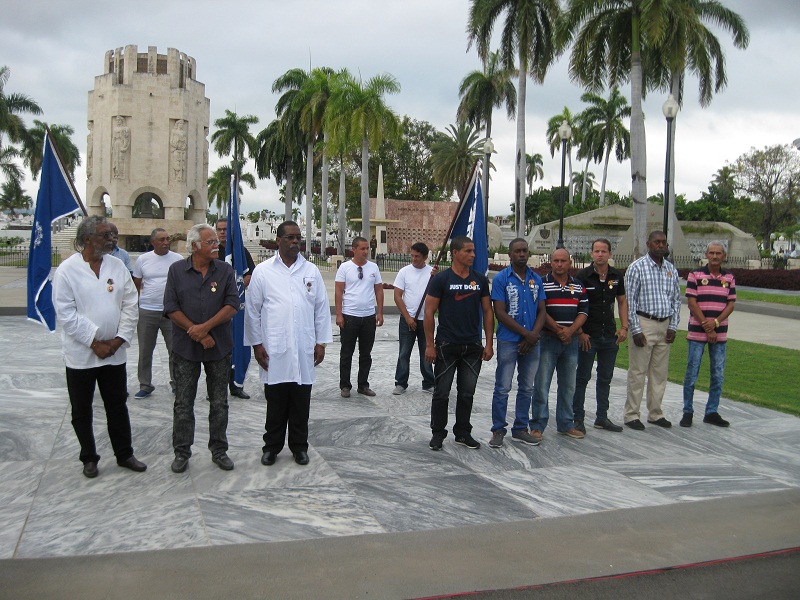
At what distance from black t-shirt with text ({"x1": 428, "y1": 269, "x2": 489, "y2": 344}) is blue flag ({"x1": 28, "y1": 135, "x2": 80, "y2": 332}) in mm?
3414

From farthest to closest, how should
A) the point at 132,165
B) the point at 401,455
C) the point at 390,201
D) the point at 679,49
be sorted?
the point at 390,201 < the point at 132,165 < the point at 679,49 < the point at 401,455

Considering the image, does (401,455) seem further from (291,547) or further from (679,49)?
(679,49)

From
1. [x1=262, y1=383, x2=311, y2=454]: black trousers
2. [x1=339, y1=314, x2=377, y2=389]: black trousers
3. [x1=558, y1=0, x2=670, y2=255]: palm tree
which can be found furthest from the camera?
[x1=558, y1=0, x2=670, y2=255]: palm tree

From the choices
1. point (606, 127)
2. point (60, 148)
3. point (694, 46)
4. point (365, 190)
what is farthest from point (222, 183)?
point (694, 46)

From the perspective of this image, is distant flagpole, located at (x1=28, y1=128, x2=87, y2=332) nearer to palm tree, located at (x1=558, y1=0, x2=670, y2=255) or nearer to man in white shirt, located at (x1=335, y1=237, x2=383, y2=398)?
man in white shirt, located at (x1=335, y1=237, x2=383, y2=398)

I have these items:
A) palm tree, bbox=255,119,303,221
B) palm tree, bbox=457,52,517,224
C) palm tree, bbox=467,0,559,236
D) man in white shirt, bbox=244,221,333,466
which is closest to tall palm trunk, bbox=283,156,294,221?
palm tree, bbox=255,119,303,221

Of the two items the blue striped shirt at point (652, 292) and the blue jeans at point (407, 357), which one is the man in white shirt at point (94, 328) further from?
the blue striped shirt at point (652, 292)

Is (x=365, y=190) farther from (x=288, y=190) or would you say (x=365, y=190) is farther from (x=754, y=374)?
(x=754, y=374)

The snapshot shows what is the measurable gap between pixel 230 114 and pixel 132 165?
40.0 ft

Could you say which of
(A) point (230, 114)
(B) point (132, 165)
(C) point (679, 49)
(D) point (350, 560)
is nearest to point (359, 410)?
(D) point (350, 560)

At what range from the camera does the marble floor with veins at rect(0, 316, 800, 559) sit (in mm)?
4730

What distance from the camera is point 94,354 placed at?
552cm

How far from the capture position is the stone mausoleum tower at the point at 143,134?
2366 inches

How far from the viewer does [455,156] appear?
Result: 2689 inches
